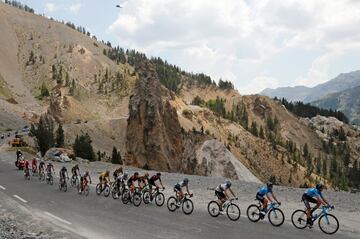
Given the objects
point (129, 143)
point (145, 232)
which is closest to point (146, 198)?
point (145, 232)

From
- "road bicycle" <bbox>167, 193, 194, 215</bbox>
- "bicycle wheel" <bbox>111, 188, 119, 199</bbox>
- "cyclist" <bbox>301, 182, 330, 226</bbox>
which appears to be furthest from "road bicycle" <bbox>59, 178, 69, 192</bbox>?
"cyclist" <bbox>301, 182, 330, 226</bbox>

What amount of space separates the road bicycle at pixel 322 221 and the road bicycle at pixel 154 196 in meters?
8.18

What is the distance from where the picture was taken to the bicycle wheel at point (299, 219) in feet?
62.8

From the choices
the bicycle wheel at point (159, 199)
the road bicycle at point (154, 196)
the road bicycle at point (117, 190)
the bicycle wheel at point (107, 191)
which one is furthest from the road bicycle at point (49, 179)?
the bicycle wheel at point (159, 199)

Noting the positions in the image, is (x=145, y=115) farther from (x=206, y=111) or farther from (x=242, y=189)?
(x=206, y=111)

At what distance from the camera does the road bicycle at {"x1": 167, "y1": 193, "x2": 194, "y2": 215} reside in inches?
907

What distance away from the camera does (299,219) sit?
19.1 meters

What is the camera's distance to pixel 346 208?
2475 centimetres

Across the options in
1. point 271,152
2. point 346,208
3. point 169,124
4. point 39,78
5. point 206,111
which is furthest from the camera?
point 39,78

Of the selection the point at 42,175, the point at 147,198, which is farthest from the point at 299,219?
the point at 42,175

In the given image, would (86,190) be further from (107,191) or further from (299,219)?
(299,219)

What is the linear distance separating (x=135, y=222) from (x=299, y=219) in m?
7.00

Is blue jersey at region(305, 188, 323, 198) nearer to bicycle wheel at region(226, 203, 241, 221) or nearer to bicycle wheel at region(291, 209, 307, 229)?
bicycle wheel at region(291, 209, 307, 229)

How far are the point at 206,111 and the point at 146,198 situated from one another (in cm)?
13170
